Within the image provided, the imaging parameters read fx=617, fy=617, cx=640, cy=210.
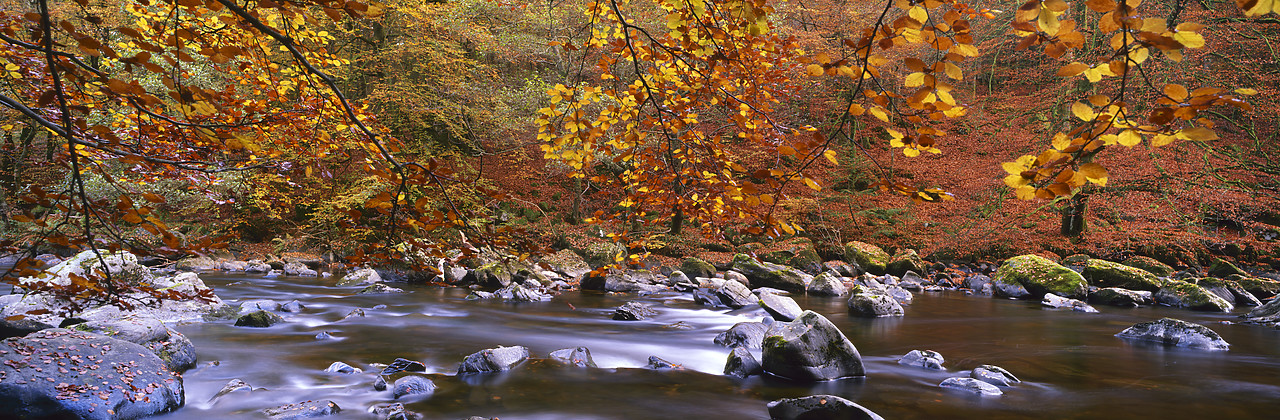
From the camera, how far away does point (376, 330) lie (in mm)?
7648

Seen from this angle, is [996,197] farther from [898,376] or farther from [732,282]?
[898,376]

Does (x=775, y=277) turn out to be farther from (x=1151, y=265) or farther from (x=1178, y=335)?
(x=1151, y=265)

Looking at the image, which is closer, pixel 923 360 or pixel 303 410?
pixel 303 410

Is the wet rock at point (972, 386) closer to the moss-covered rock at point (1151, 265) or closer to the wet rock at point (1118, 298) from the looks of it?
the wet rock at point (1118, 298)

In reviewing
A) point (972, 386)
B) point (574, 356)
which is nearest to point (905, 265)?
point (972, 386)

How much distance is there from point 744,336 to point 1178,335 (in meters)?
4.86

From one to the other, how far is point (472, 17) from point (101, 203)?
14680 mm

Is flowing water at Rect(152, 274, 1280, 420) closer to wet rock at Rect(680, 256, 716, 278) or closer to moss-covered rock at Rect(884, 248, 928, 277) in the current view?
wet rock at Rect(680, 256, 716, 278)

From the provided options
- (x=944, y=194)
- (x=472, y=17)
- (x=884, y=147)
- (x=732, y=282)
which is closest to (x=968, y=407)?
(x=944, y=194)

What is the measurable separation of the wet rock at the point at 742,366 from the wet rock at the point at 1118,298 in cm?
809

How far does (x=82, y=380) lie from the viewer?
3955 mm

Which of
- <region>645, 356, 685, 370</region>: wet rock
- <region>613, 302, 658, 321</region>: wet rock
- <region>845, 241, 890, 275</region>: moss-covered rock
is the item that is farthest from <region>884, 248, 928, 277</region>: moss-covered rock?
<region>645, 356, 685, 370</region>: wet rock

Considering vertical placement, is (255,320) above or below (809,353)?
below

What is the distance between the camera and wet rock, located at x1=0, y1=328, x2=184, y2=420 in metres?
3.73
